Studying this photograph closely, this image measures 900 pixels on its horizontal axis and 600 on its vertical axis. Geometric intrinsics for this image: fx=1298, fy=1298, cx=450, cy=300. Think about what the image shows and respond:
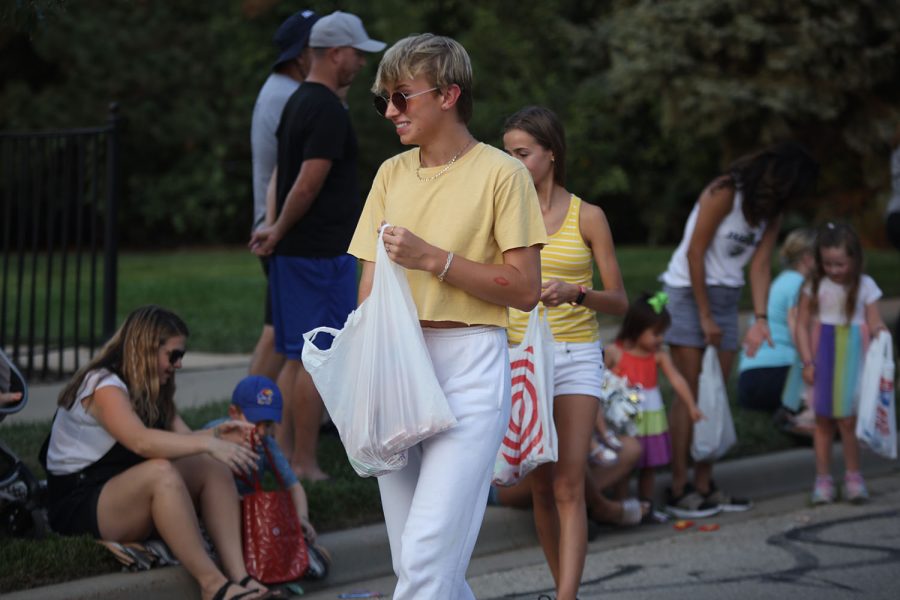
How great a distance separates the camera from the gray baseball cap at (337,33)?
247 inches

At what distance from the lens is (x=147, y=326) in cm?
514

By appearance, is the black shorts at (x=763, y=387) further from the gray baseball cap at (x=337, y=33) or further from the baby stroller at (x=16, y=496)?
the baby stroller at (x=16, y=496)

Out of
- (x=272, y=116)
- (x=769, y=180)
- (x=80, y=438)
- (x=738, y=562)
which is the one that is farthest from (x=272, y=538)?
(x=769, y=180)

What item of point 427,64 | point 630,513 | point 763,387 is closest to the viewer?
point 427,64

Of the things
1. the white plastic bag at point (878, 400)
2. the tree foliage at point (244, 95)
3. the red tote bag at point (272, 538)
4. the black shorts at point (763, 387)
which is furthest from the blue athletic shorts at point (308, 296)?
the tree foliage at point (244, 95)

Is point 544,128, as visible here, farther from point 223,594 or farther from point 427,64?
point 223,594

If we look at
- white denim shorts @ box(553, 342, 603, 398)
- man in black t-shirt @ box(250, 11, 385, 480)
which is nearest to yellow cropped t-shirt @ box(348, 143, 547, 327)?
white denim shorts @ box(553, 342, 603, 398)

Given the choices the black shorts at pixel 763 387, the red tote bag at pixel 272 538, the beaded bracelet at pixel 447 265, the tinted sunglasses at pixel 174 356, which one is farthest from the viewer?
the black shorts at pixel 763 387

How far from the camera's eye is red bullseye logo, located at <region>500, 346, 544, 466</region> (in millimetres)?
4266

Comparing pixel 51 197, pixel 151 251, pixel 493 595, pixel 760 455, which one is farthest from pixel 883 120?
pixel 151 251

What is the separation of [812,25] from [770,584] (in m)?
13.0

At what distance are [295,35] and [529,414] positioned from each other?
10.0 ft

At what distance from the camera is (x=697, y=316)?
6.81 meters

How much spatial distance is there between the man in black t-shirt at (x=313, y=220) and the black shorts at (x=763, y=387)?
10.4 ft
